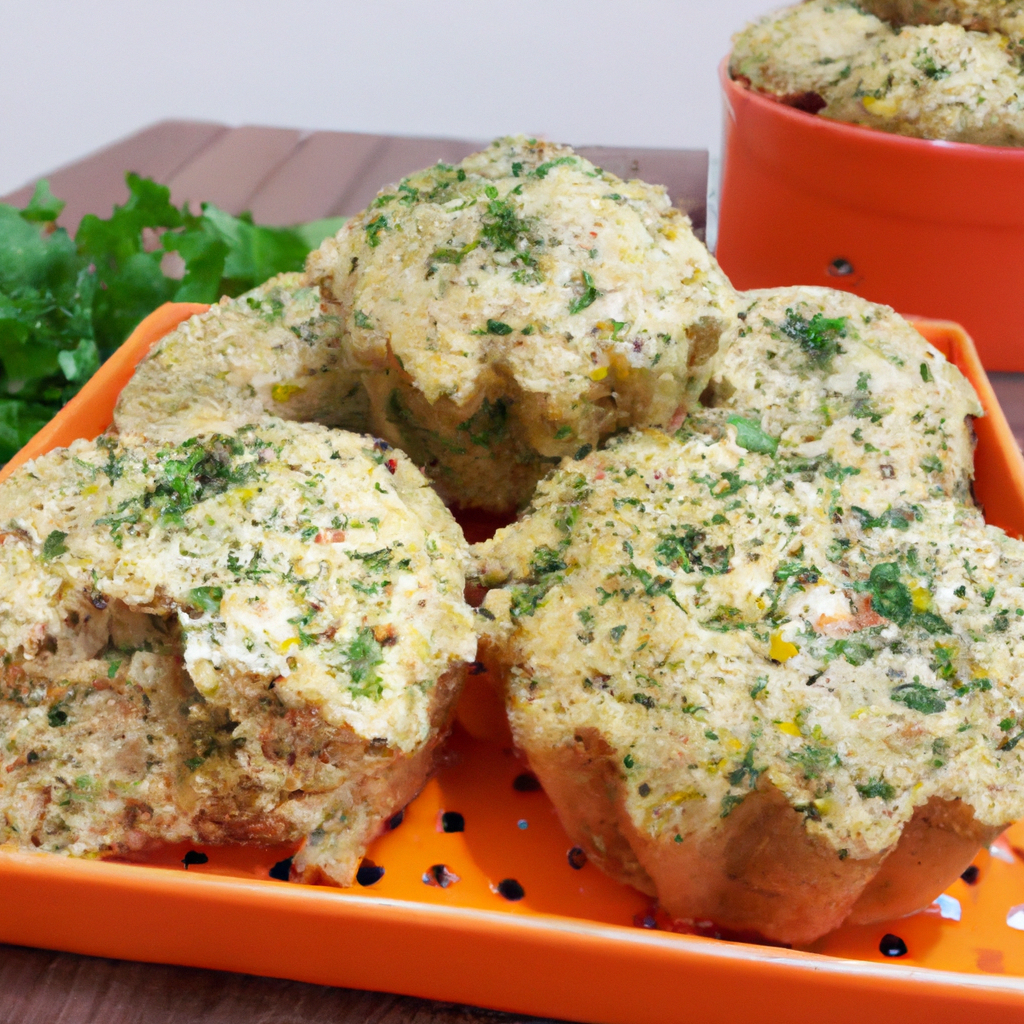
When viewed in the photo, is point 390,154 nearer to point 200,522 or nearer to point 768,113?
point 768,113

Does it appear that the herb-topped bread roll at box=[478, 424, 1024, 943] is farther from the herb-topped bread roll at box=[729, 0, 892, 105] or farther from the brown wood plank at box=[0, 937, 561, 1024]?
the herb-topped bread roll at box=[729, 0, 892, 105]

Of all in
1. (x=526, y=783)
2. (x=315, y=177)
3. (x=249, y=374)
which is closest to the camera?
(x=526, y=783)

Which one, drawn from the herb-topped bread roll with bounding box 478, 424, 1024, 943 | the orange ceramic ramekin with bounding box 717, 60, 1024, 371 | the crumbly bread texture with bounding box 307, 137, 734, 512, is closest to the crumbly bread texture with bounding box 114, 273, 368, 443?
the crumbly bread texture with bounding box 307, 137, 734, 512

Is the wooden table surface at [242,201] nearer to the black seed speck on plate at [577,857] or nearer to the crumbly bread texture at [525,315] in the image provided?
the black seed speck on plate at [577,857]

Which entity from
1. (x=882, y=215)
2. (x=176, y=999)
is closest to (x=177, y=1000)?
(x=176, y=999)

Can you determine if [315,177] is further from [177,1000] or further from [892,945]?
[892,945]

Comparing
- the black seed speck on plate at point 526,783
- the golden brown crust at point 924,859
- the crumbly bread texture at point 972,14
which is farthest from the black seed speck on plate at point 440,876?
the crumbly bread texture at point 972,14
